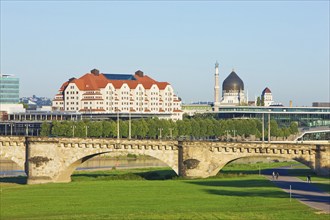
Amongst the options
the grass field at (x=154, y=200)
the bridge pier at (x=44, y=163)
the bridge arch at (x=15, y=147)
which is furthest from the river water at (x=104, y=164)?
the grass field at (x=154, y=200)

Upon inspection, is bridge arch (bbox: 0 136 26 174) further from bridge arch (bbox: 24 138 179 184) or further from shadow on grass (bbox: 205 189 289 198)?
shadow on grass (bbox: 205 189 289 198)

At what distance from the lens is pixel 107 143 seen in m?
108

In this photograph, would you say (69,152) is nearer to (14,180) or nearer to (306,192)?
(14,180)

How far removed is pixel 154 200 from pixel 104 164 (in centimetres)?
7167

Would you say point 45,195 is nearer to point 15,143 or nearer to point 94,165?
point 15,143

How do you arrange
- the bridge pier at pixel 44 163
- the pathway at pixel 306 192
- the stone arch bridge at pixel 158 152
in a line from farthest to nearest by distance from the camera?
1. the bridge pier at pixel 44 163
2. the stone arch bridge at pixel 158 152
3. the pathway at pixel 306 192

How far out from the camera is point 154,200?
80375 mm

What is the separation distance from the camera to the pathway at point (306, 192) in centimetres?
7419

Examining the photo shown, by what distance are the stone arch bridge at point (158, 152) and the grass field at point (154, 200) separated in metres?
2.36

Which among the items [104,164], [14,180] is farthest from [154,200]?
[104,164]

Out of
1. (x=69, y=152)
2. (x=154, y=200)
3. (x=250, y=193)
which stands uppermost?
(x=69, y=152)

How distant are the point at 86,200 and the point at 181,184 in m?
16.8

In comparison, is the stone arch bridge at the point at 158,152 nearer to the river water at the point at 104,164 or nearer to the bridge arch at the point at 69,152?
the bridge arch at the point at 69,152

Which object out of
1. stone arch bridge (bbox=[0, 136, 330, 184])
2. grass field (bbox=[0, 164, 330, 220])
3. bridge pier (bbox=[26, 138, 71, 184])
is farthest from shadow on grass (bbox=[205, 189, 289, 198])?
bridge pier (bbox=[26, 138, 71, 184])
